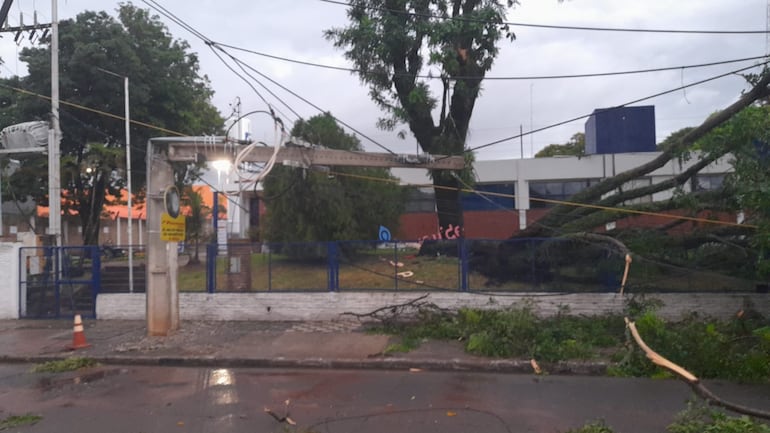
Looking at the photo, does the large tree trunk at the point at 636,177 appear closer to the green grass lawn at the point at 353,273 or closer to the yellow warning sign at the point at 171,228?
the green grass lawn at the point at 353,273

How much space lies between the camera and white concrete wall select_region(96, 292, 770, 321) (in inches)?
492

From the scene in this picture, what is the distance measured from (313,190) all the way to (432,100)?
15.7 feet

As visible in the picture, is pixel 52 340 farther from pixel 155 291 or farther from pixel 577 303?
pixel 577 303

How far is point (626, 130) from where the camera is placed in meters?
26.8

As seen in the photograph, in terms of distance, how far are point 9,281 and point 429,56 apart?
500 inches

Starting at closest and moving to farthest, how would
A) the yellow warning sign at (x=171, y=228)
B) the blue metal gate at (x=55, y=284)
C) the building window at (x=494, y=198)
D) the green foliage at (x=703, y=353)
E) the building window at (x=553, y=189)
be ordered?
1. the green foliage at (x=703, y=353)
2. the yellow warning sign at (x=171, y=228)
3. the blue metal gate at (x=55, y=284)
4. the building window at (x=553, y=189)
5. the building window at (x=494, y=198)

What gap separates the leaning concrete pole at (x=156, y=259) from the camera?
40.2 feet

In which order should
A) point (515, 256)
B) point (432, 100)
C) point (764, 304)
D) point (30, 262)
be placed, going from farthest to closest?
point (432, 100) → point (30, 262) → point (515, 256) → point (764, 304)

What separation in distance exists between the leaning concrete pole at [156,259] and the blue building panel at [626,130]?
805 inches

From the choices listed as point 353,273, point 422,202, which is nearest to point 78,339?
point 353,273

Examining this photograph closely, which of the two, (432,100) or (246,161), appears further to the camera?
(432,100)

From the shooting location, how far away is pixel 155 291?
12305 mm

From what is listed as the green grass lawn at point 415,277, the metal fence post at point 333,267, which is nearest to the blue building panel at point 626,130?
the green grass lawn at point 415,277

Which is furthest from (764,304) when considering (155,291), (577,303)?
(155,291)
